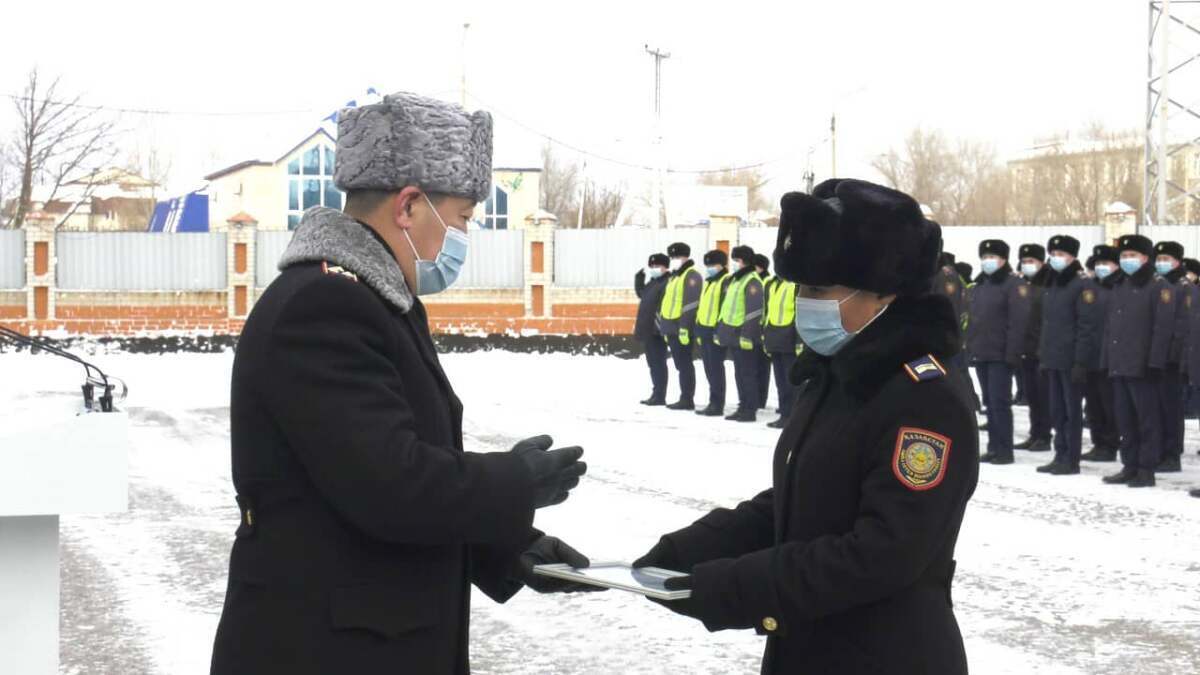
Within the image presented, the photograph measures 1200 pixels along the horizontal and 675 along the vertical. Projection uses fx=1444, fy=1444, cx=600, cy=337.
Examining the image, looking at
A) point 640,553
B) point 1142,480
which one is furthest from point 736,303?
point 640,553

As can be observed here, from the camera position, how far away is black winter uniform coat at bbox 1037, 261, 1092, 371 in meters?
12.0

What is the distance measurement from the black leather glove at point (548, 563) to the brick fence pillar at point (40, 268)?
2916 cm

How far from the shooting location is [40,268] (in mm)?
29969

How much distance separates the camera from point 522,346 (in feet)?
97.4

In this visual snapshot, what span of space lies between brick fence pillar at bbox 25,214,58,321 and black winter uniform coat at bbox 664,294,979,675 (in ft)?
96.9

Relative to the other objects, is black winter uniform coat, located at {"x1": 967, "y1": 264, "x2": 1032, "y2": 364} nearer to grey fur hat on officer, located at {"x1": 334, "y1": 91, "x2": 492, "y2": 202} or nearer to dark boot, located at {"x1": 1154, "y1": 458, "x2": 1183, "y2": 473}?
dark boot, located at {"x1": 1154, "y1": 458, "x2": 1183, "y2": 473}

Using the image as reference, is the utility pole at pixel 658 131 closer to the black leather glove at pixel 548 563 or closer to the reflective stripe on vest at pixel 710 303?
the reflective stripe on vest at pixel 710 303

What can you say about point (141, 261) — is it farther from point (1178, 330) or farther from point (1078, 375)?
point (1178, 330)

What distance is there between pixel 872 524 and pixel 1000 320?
10.9 meters

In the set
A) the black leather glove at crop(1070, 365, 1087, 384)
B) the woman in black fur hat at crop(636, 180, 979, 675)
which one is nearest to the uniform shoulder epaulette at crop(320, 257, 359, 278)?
the woman in black fur hat at crop(636, 180, 979, 675)

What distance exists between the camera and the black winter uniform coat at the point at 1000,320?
12.9 metres

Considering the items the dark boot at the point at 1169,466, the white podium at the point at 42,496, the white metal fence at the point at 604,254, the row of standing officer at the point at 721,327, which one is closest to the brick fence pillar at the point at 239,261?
the white metal fence at the point at 604,254

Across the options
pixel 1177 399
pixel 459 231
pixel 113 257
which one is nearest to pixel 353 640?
pixel 459 231

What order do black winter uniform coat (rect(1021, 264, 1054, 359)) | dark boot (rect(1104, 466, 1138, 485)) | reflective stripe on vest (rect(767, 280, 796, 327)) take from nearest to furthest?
1. dark boot (rect(1104, 466, 1138, 485))
2. black winter uniform coat (rect(1021, 264, 1054, 359))
3. reflective stripe on vest (rect(767, 280, 796, 327))
